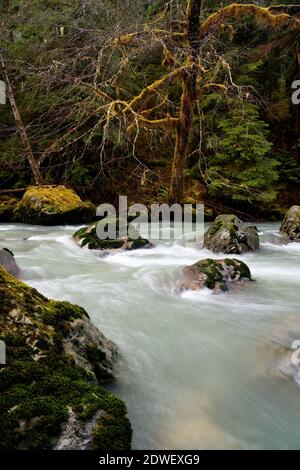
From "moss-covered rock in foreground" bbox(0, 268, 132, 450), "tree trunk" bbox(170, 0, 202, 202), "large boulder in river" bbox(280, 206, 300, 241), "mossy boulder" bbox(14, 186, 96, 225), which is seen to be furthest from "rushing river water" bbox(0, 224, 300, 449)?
"tree trunk" bbox(170, 0, 202, 202)

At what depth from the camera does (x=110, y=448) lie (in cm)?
209

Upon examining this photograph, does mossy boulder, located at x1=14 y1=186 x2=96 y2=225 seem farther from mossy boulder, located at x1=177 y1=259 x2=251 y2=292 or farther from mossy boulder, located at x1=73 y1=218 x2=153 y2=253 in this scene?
mossy boulder, located at x1=177 y1=259 x2=251 y2=292

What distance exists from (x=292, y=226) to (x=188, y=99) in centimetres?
425

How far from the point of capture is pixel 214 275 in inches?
206

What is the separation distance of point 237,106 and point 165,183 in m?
3.47

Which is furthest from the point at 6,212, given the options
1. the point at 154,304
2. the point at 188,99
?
the point at 154,304

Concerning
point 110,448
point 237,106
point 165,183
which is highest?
point 237,106

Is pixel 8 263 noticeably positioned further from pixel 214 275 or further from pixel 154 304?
pixel 214 275

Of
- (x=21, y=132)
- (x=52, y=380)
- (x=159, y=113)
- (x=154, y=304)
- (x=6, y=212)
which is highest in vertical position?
(x=159, y=113)

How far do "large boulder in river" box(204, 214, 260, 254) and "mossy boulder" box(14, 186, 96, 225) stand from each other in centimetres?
431

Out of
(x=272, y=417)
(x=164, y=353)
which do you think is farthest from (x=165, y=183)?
(x=272, y=417)

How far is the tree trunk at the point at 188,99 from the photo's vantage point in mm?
9422
